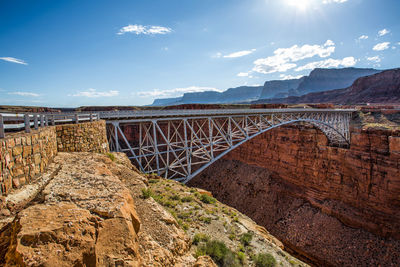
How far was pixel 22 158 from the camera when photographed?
4.12m

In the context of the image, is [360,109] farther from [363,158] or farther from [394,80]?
[394,80]

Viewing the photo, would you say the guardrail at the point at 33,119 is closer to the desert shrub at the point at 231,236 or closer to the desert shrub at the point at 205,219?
the desert shrub at the point at 205,219

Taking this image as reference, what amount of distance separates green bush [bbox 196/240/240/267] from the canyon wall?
52.8 feet

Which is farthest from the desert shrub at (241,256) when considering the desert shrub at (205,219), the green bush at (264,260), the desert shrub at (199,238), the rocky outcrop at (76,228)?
the rocky outcrop at (76,228)

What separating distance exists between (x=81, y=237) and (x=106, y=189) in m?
1.52

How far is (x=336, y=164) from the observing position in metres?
21.1

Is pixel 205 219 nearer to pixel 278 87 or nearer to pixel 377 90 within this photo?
pixel 377 90

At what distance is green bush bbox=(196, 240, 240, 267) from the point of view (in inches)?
223

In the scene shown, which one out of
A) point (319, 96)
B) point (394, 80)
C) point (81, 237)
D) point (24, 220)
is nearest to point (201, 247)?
point (81, 237)

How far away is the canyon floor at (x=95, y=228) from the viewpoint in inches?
89.9

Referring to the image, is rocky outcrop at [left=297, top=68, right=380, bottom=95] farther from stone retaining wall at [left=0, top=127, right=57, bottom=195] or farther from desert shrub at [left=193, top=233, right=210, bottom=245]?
stone retaining wall at [left=0, top=127, right=57, bottom=195]

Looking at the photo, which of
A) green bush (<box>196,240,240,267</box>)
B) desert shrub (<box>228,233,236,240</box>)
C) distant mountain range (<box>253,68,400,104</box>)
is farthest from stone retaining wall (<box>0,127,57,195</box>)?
distant mountain range (<box>253,68,400,104</box>)

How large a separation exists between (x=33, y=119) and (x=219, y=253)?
280 inches

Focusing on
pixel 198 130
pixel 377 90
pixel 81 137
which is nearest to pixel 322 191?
pixel 198 130
